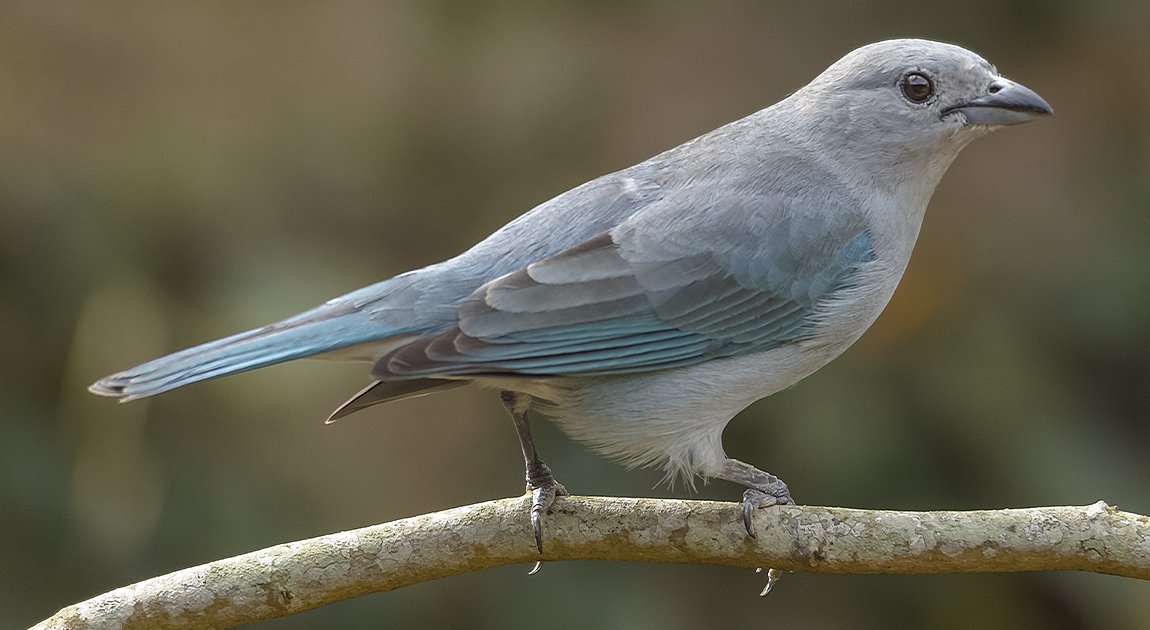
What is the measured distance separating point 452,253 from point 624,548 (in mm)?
3046

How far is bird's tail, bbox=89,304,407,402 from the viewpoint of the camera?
3143 millimetres

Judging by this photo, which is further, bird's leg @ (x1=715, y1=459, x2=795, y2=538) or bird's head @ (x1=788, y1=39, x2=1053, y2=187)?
bird's head @ (x1=788, y1=39, x2=1053, y2=187)

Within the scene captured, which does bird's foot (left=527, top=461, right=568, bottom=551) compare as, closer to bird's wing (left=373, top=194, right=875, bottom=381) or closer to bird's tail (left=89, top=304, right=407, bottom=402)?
bird's wing (left=373, top=194, right=875, bottom=381)

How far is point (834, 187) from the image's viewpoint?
137 inches

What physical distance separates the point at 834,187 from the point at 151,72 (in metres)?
3.91

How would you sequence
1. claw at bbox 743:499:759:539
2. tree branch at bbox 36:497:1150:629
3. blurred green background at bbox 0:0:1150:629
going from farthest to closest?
blurred green background at bbox 0:0:1150:629 → claw at bbox 743:499:759:539 → tree branch at bbox 36:497:1150:629

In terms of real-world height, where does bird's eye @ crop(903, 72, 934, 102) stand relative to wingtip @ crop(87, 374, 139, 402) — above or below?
above

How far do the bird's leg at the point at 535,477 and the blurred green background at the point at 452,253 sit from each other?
4.87 ft

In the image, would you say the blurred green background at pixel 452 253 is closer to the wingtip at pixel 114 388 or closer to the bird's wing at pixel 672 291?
the bird's wing at pixel 672 291

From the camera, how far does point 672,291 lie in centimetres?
333

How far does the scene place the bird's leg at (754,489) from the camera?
304 cm

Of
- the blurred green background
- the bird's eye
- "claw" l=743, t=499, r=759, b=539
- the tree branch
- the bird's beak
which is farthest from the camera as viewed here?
the blurred green background

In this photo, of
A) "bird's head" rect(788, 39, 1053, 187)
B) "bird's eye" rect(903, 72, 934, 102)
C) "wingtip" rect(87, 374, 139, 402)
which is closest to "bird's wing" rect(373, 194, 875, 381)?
"bird's head" rect(788, 39, 1053, 187)

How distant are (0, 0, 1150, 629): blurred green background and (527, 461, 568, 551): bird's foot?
1.65m
